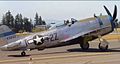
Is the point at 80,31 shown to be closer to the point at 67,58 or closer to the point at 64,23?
the point at 64,23

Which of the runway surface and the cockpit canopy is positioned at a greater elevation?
the cockpit canopy

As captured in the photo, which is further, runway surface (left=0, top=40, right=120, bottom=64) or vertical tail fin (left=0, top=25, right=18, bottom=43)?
vertical tail fin (left=0, top=25, right=18, bottom=43)

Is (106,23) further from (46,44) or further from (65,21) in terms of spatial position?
(46,44)

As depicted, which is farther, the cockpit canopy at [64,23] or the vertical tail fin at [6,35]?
the cockpit canopy at [64,23]

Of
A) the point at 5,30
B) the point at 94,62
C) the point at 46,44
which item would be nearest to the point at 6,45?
the point at 5,30

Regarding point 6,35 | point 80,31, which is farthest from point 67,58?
point 80,31

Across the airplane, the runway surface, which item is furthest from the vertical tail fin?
the airplane

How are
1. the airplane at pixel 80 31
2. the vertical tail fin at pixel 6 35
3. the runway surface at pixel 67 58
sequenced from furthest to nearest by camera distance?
the airplane at pixel 80 31
the vertical tail fin at pixel 6 35
the runway surface at pixel 67 58

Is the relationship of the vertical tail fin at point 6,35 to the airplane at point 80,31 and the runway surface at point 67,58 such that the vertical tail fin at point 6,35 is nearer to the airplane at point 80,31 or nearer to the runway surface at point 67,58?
the runway surface at point 67,58

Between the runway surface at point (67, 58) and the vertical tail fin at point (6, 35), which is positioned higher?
the vertical tail fin at point (6, 35)

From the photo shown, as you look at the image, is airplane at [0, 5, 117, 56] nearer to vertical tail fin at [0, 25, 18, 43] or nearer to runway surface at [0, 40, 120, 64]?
runway surface at [0, 40, 120, 64]

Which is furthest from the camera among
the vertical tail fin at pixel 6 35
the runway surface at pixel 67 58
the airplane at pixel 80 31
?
the airplane at pixel 80 31

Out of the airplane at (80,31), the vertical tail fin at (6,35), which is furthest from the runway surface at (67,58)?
the airplane at (80,31)

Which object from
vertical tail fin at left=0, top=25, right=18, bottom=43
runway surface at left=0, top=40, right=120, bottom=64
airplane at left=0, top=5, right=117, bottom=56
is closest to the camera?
runway surface at left=0, top=40, right=120, bottom=64
